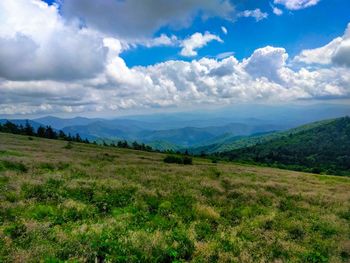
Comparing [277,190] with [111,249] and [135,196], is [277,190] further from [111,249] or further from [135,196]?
Result: [111,249]

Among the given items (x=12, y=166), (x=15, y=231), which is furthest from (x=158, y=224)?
(x=12, y=166)

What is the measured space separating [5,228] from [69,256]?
317cm

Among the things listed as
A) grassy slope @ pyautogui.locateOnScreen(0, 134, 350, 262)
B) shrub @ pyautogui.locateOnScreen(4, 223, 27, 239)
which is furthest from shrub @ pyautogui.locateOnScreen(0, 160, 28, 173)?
shrub @ pyautogui.locateOnScreen(4, 223, 27, 239)

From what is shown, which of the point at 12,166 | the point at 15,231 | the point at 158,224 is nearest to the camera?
the point at 15,231

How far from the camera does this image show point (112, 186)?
18.7 metres

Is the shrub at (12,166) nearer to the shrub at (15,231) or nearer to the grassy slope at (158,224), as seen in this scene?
the grassy slope at (158,224)

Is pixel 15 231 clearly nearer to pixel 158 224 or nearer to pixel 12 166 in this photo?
pixel 158 224

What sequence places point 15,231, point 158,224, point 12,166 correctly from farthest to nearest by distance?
point 12,166 → point 158,224 → point 15,231

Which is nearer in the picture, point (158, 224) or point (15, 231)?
point (15, 231)

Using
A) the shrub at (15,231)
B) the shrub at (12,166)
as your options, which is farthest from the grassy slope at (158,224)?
the shrub at (12,166)

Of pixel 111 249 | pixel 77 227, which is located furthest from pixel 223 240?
pixel 77 227

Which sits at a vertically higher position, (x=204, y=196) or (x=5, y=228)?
(x=5, y=228)

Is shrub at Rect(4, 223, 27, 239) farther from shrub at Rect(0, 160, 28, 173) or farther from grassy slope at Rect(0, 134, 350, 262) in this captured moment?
shrub at Rect(0, 160, 28, 173)

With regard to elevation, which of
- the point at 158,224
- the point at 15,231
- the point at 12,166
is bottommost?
the point at 158,224
